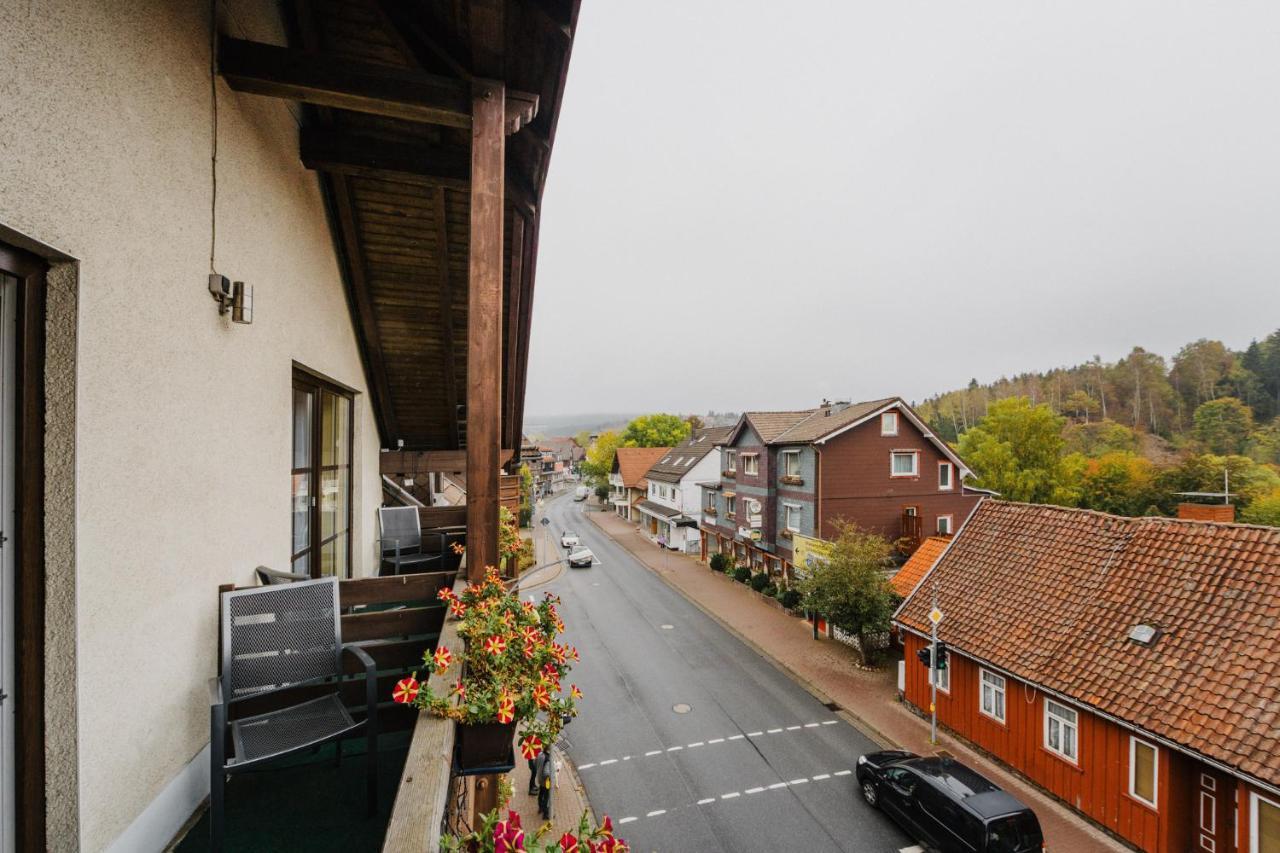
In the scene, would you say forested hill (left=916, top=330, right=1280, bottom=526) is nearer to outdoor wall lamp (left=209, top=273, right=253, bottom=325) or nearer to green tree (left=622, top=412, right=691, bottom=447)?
green tree (left=622, top=412, right=691, bottom=447)

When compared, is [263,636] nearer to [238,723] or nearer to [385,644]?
[238,723]

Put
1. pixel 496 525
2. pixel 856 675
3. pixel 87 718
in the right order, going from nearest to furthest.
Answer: pixel 87 718 < pixel 496 525 < pixel 856 675

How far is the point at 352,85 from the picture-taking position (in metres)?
3.65

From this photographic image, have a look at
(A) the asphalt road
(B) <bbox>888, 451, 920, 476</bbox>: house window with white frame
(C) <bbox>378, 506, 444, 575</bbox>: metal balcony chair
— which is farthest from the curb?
(C) <bbox>378, 506, 444, 575</bbox>: metal balcony chair

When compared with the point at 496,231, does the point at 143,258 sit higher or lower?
lower

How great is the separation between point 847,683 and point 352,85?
1580cm

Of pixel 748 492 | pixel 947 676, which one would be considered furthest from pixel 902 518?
pixel 947 676

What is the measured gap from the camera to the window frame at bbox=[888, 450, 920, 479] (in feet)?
68.0

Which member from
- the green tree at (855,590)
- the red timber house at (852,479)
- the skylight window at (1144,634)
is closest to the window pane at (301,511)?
the skylight window at (1144,634)

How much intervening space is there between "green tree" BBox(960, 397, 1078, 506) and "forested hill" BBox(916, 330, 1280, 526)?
53 millimetres

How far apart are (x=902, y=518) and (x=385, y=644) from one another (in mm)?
21238

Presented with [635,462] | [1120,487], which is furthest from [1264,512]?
[635,462]

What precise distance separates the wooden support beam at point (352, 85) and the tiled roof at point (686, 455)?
2965cm

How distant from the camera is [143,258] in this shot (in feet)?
8.23
